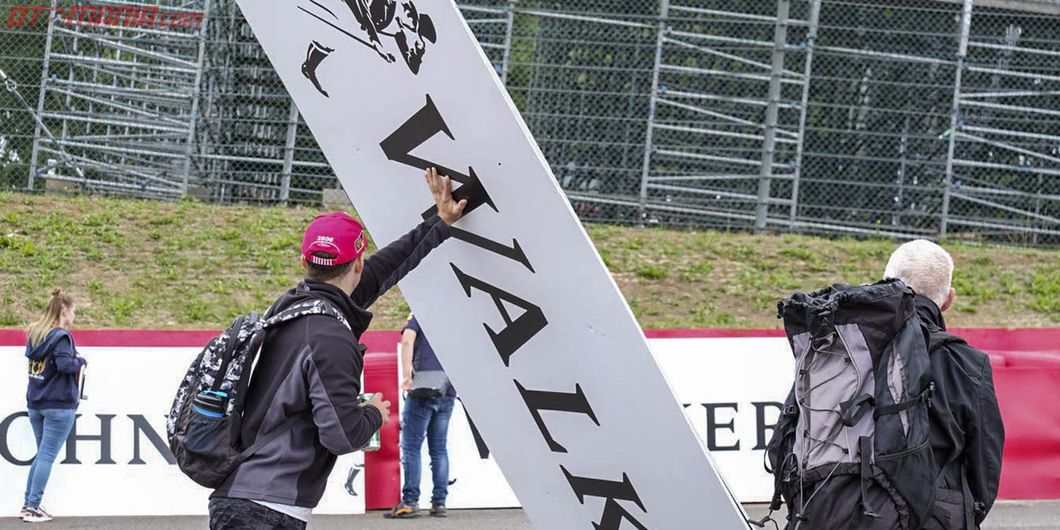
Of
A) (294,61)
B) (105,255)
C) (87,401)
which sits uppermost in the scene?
(294,61)

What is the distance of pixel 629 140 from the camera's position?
1487cm

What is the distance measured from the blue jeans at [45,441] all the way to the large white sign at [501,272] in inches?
218

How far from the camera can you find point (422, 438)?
893cm

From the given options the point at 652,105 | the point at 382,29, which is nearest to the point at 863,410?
the point at 382,29

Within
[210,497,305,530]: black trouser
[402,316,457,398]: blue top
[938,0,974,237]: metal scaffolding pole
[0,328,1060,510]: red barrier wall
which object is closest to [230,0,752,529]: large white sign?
[210,497,305,530]: black trouser

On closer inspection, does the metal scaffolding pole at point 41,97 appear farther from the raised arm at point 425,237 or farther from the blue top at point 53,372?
the raised arm at point 425,237

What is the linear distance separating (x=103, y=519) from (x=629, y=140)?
811 centimetres

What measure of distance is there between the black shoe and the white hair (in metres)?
5.69

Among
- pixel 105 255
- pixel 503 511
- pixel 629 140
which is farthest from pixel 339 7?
pixel 629 140

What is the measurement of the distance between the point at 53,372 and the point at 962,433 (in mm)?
6706

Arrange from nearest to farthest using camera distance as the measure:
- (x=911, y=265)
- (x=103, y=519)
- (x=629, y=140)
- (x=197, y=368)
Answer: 1. (x=197, y=368)
2. (x=911, y=265)
3. (x=103, y=519)
4. (x=629, y=140)

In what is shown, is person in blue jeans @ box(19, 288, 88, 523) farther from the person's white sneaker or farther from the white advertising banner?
the white advertising banner

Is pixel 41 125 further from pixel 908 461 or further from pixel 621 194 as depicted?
pixel 908 461


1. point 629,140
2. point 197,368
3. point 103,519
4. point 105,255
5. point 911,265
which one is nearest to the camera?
point 197,368
